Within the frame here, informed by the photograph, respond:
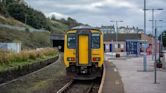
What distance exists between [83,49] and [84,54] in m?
0.33

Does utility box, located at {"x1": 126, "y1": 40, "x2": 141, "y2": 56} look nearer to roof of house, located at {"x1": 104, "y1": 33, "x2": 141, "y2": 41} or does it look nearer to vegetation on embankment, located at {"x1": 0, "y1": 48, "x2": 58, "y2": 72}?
vegetation on embankment, located at {"x1": 0, "y1": 48, "x2": 58, "y2": 72}

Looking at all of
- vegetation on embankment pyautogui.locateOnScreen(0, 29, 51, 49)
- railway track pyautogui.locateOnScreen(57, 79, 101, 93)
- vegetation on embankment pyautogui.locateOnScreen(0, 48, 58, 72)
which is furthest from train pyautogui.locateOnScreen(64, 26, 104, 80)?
vegetation on embankment pyautogui.locateOnScreen(0, 29, 51, 49)

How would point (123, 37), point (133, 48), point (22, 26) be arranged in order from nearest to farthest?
point (133, 48) < point (22, 26) < point (123, 37)

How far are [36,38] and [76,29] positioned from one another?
68.0 meters

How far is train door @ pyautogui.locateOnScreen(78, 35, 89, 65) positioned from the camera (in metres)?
25.5

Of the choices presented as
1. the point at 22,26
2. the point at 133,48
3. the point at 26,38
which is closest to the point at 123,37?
the point at 22,26

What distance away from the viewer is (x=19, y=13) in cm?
12962

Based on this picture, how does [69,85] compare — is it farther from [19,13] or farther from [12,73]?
[19,13]

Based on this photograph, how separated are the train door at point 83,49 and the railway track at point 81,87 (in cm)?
131

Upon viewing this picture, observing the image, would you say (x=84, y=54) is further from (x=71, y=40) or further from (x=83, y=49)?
(x=71, y=40)

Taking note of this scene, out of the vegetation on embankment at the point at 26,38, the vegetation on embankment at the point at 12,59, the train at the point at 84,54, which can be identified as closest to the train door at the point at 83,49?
the train at the point at 84,54

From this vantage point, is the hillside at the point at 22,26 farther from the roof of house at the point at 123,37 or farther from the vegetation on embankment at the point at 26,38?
the roof of house at the point at 123,37

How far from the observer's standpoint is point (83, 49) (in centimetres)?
2580

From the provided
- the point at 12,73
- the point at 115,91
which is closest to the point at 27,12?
the point at 12,73
